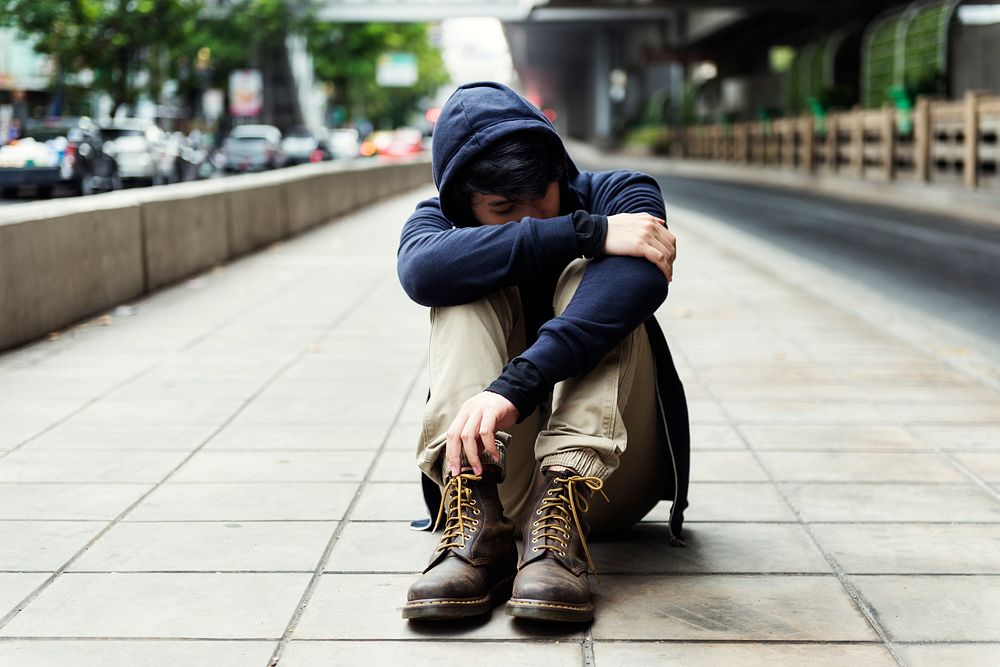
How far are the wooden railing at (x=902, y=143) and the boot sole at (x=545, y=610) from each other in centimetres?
1689

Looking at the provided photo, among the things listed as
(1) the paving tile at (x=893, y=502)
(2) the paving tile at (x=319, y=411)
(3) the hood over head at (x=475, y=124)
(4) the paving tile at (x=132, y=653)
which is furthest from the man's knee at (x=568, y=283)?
(2) the paving tile at (x=319, y=411)

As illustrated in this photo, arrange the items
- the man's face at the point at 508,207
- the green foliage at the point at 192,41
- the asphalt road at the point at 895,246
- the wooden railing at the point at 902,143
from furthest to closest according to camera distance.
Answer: the green foliage at the point at 192,41
the wooden railing at the point at 902,143
the asphalt road at the point at 895,246
the man's face at the point at 508,207

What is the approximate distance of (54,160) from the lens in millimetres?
23688

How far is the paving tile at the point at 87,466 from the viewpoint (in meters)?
4.26

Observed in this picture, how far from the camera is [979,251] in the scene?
507 inches

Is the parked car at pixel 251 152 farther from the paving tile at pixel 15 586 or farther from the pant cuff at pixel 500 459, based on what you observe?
the pant cuff at pixel 500 459

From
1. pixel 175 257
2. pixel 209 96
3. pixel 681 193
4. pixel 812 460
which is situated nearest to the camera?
pixel 812 460

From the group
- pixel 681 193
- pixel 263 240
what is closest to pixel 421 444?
pixel 263 240

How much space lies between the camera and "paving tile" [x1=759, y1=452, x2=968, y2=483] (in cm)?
425

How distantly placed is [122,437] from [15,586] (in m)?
1.73

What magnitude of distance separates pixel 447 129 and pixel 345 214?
16.8 metres

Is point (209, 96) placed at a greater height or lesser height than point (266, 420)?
greater

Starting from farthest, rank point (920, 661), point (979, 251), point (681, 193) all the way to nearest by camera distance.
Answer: point (681, 193), point (979, 251), point (920, 661)

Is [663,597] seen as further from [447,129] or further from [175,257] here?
[175,257]
